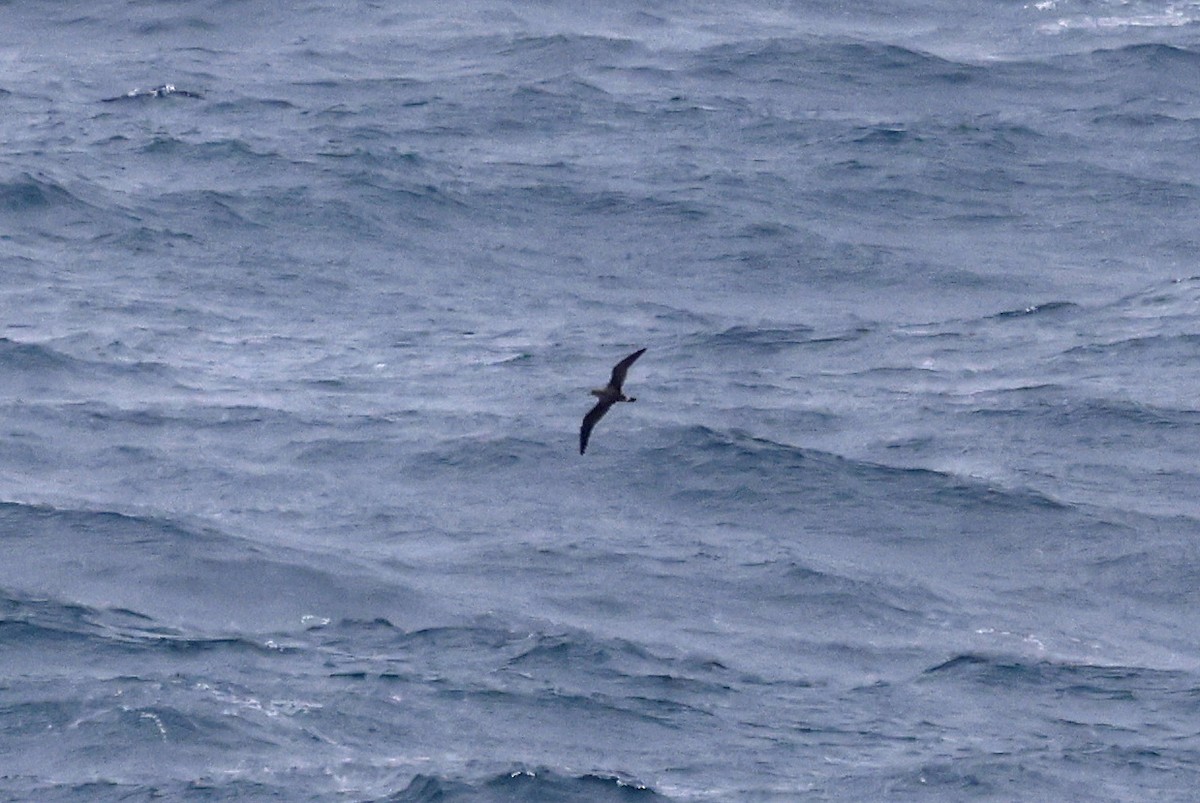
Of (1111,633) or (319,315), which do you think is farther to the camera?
(319,315)

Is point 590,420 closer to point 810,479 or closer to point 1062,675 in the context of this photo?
point 810,479

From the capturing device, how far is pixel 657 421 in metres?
36.3

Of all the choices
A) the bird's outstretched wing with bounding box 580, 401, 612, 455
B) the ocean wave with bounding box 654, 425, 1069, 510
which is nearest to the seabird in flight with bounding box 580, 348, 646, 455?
the bird's outstretched wing with bounding box 580, 401, 612, 455

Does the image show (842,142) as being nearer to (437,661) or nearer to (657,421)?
(657,421)

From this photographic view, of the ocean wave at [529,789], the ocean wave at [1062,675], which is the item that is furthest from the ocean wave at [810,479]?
the ocean wave at [529,789]

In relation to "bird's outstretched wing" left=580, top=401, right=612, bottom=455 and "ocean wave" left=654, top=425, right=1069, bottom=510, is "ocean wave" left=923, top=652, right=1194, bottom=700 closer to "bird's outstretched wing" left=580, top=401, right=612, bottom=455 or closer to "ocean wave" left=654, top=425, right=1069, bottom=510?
"ocean wave" left=654, top=425, right=1069, bottom=510

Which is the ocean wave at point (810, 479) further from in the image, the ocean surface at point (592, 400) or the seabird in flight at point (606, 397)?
the seabird in flight at point (606, 397)

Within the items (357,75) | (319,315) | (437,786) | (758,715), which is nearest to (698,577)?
(758,715)

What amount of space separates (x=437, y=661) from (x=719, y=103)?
19.8m

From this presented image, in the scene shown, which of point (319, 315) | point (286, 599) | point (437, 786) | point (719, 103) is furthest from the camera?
point (719, 103)

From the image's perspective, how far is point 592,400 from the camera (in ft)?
120

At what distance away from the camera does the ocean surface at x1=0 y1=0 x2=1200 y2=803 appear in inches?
1143

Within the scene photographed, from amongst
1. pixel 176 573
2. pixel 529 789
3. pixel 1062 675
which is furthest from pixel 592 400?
pixel 529 789

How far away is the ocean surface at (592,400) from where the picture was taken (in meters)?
29.0
